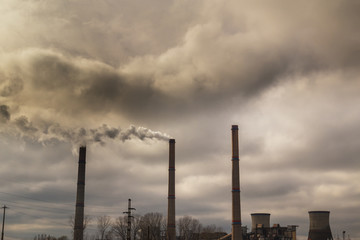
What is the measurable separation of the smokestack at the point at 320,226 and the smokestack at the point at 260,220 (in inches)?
253

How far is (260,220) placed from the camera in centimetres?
6556

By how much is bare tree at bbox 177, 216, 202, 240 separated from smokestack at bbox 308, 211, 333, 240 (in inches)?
884

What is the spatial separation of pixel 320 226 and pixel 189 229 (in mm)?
27795

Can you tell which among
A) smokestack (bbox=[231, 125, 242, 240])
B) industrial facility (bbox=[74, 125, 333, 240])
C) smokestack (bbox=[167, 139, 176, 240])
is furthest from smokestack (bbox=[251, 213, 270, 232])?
smokestack (bbox=[167, 139, 176, 240])

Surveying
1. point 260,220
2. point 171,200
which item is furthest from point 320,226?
point 171,200

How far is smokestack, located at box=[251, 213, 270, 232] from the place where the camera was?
65.4 metres

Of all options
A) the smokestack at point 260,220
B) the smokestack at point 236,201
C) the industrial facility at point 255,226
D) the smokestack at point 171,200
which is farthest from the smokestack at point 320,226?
the smokestack at point 171,200

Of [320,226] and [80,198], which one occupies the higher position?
[80,198]

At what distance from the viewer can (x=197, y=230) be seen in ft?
273

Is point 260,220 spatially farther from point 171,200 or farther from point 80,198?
point 80,198

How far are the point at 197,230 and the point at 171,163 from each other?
25202mm

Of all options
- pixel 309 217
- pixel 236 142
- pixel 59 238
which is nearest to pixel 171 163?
pixel 236 142

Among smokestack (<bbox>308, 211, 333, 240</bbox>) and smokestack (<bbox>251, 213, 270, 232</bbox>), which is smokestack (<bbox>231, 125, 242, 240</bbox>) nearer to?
smokestack (<bbox>251, 213, 270, 232</bbox>)

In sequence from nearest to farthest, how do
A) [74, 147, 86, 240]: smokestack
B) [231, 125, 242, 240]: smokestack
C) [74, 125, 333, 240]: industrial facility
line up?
[231, 125, 242, 240]: smokestack
[74, 125, 333, 240]: industrial facility
[74, 147, 86, 240]: smokestack
